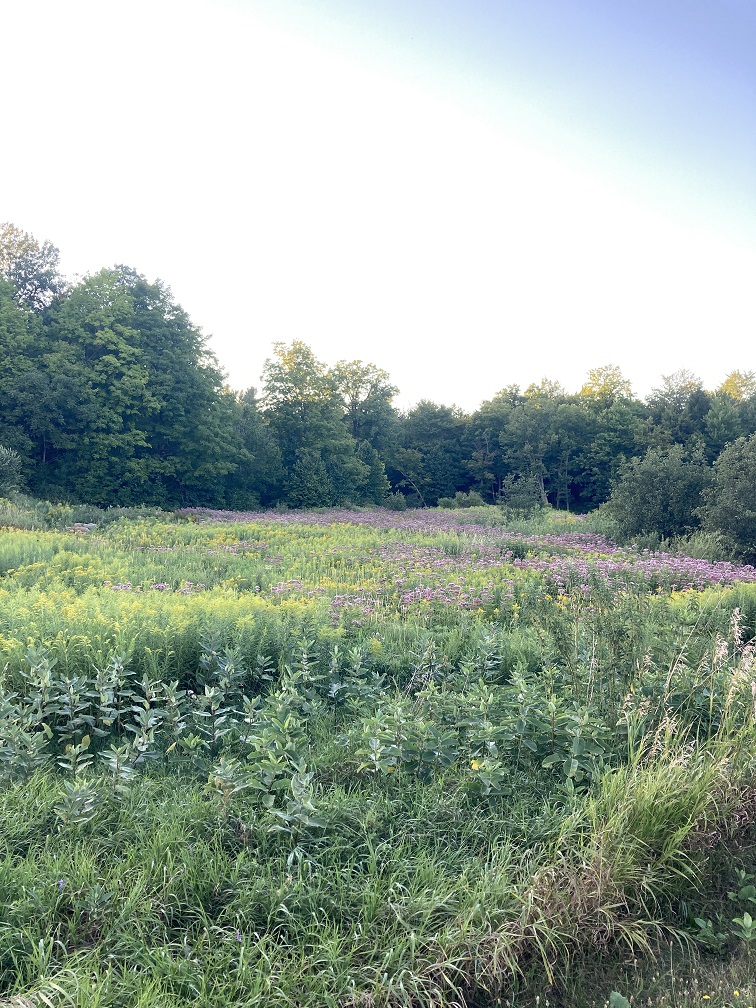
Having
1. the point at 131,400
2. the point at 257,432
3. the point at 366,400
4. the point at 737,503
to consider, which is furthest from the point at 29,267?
the point at 737,503

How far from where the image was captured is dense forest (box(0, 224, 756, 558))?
15008 mm

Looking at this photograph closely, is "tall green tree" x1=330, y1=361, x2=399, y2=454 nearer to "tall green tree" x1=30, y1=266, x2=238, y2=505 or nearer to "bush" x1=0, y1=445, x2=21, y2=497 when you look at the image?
"tall green tree" x1=30, y1=266, x2=238, y2=505

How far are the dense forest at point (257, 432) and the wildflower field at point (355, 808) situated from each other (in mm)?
10373

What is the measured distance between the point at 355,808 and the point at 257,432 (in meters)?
31.7

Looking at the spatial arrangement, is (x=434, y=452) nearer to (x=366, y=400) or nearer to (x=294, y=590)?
(x=366, y=400)

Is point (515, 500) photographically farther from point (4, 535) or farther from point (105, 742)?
point (105, 742)

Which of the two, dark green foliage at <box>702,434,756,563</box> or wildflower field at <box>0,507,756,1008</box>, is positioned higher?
dark green foliage at <box>702,434,756,563</box>

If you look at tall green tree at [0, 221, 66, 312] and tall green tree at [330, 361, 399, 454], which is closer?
tall green tree at [0, 221, 66, 312]

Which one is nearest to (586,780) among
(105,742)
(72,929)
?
(72,929)

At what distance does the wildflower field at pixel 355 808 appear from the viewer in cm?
205

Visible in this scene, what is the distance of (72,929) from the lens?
2.08 meters

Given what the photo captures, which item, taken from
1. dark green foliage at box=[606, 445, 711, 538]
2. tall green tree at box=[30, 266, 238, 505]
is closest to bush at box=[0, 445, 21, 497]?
tall green tree at box=[30, 266, 238, 505]

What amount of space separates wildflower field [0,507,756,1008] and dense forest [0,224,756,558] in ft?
34.0

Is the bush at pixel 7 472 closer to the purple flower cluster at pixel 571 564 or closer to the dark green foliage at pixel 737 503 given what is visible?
the purple flower cluster at pixel 571 564
